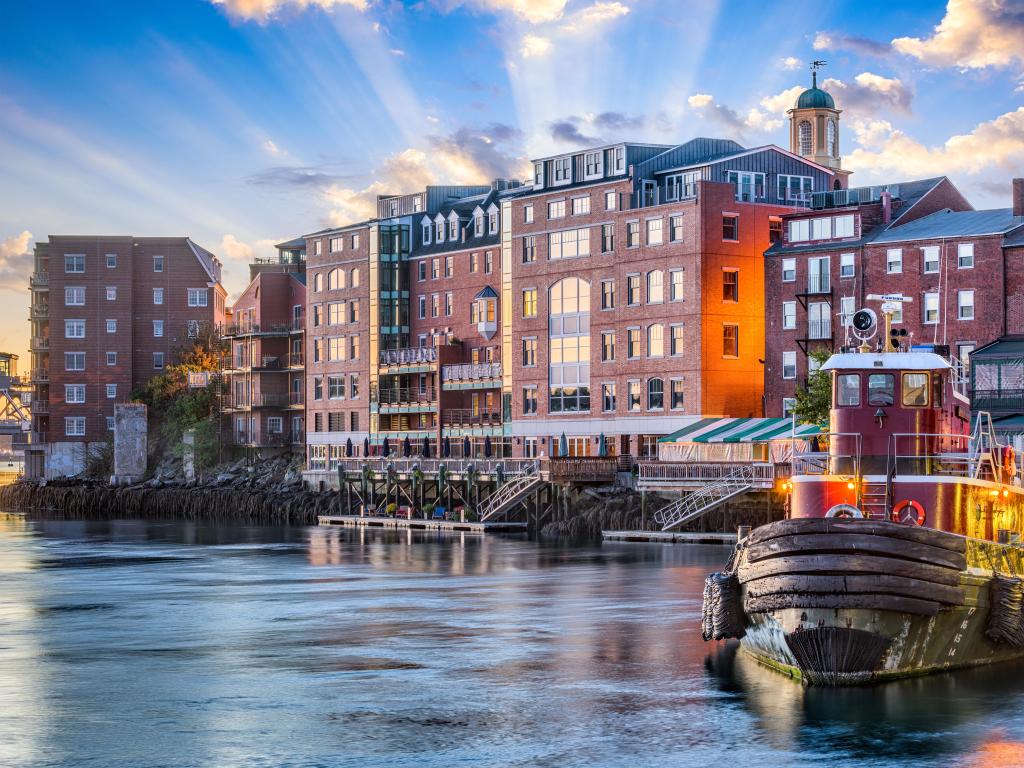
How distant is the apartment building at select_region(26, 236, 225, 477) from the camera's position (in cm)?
14562

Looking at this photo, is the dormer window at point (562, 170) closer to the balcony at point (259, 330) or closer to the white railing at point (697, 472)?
the white railing at point (697, 472)

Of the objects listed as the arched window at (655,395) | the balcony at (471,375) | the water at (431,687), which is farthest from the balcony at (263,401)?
the water at (431,687)

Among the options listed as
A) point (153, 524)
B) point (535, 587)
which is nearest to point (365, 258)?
point (153, 524)

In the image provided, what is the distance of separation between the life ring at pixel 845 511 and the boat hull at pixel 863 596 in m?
2.80

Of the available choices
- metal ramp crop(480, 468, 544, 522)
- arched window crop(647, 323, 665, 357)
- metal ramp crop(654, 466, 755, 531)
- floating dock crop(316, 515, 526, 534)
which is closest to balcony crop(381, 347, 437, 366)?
floating dock crop(316, 515, 526, 534)

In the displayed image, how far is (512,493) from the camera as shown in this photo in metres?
90.1

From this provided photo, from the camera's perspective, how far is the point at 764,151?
99188 millimetres

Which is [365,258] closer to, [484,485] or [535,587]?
[484,485]

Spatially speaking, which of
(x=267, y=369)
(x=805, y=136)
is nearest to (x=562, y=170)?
(x=805, y=136)

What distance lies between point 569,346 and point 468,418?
469 inches

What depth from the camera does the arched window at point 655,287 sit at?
9725 centimetres

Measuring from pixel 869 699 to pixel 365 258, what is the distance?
95.9 m

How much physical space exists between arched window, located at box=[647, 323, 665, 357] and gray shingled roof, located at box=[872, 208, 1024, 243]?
15.3 meters

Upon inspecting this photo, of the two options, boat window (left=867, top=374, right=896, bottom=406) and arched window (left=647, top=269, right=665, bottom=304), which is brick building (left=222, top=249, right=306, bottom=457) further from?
boat window (left=867, top=374, right=896, bottom=406)
